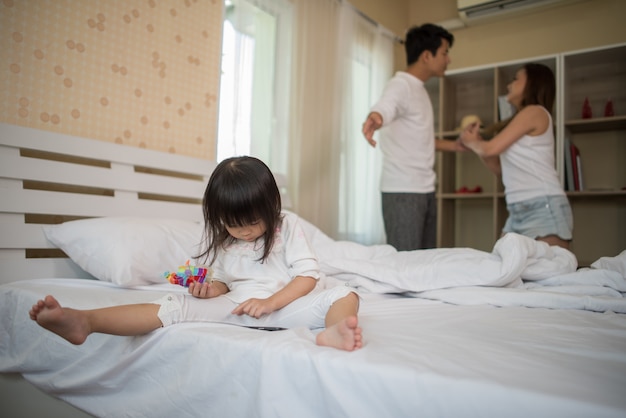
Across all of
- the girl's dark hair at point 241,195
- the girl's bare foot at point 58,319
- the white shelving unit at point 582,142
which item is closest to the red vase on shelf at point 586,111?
the white shelving unit at point 582,142

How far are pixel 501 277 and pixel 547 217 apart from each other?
83cm

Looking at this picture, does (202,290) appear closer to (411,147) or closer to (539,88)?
(411,147)

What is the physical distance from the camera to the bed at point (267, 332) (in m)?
0.64

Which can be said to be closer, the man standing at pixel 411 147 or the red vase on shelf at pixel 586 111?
the man standing at pixel 411 147

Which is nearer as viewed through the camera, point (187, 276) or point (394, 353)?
point (394, 353)

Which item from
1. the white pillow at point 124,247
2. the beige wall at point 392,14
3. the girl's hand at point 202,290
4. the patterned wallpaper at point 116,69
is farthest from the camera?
Result: the beige wall at point 392,14

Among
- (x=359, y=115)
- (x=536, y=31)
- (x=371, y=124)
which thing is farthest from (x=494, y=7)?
(x=371, y=124)

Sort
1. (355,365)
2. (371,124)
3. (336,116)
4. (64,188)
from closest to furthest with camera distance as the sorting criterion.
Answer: (355,365)
(64,188)
(371,124)
(336,116)

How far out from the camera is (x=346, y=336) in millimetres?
739

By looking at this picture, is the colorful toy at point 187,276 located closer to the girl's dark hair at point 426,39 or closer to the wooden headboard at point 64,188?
the wooden headboard at point 64,188

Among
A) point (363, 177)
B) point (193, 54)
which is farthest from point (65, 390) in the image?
point (363, 177)

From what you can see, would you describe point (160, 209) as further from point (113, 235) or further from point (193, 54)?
point (193, 54)

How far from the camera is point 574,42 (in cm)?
330

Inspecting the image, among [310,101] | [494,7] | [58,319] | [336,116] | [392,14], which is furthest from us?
[392,14]
